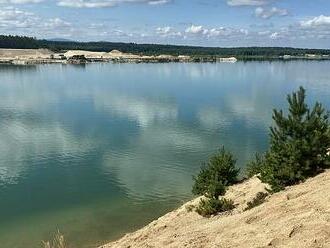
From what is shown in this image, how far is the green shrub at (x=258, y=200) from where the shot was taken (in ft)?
63.8

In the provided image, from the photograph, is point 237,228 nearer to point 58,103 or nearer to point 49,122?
point 49,122

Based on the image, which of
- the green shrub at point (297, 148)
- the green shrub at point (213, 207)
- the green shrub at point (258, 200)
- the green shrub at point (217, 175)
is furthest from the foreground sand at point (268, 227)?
the green shrub at point (217, 175)

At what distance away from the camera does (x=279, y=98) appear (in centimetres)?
8394

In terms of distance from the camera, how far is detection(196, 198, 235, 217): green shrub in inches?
829

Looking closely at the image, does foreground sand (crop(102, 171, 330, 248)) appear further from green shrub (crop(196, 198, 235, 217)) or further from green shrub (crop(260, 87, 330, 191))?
green shrub (crop(260, 87, 330, 191))

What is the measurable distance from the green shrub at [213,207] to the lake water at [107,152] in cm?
534

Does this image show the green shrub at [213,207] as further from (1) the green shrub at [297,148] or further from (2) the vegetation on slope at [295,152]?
(1) the green shrub at [297,148]

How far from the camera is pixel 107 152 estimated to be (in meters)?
43.4

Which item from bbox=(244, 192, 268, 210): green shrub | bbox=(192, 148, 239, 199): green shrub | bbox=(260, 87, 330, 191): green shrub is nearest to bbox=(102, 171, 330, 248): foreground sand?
bbox=(244, 192, 268, 210): green shrub

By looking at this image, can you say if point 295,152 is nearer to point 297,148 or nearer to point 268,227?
point 297,148

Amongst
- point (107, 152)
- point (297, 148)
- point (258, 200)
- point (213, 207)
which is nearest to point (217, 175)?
point (213, 207)

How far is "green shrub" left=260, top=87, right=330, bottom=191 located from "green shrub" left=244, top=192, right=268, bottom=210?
569 millimetres

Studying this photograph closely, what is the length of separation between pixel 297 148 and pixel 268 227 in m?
8.13

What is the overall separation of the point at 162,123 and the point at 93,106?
65.8 feet
